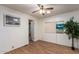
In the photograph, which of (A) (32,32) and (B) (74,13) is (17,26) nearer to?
(A) (32,32)

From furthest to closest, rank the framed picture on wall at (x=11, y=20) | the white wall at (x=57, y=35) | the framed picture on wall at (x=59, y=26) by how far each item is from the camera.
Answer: the framed picture on wall at (x=59, y=26) → the white wall at (x=57, y=35) → the framed picture on wall at (x=11, y=20)

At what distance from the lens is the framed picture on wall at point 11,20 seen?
389cm

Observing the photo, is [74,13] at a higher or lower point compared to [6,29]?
higher

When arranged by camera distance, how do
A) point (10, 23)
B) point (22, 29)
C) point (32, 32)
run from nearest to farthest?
point (10, 23) < point (22, 29) < point (32, 32)

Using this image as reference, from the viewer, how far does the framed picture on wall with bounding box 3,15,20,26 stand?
3891 mm

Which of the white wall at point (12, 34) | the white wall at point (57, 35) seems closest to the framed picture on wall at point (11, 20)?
the white wall at point (12, 34)

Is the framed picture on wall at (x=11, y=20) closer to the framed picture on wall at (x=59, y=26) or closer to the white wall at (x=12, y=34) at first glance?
the white wall at (x=12, y=34)

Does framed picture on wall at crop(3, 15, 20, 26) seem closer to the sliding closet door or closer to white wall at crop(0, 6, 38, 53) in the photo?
white wall at crop(0, 6, 38, 53)

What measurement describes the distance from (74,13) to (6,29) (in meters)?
3.67

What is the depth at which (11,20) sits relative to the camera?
4.33 meters

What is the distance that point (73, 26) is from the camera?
4199 mm

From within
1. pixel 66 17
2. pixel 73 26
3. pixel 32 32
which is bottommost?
pixel 32 32

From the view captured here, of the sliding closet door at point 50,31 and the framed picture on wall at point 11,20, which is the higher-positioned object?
the framed picture on wall at point 11,20
